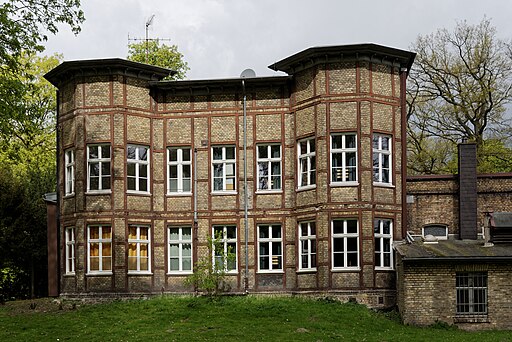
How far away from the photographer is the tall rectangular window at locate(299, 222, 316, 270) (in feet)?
114

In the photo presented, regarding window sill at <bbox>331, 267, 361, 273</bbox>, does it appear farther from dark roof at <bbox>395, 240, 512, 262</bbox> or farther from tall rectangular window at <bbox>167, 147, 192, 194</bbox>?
tall rectangular window at <bbox>167, 147, 192, 194</bbox>

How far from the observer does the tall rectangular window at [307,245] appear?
1373 inches

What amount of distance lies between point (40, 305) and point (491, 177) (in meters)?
18.8

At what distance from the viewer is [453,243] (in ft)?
110

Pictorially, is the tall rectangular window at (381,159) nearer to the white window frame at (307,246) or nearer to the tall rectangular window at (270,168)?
the white window frame at (307,246)

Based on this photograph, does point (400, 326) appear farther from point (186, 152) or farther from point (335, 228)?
point (186, 152)

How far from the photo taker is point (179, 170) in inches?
1460

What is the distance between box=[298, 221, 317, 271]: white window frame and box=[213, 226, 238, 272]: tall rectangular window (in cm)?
265

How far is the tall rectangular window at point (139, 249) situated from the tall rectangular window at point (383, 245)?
9.22 m

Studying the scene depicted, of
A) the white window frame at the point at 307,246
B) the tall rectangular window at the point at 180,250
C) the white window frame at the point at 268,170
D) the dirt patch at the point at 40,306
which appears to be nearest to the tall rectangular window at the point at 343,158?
the white window frame at the point at 307,246

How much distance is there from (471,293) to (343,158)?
6991mm

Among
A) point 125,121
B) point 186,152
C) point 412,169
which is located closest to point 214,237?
point 186,152

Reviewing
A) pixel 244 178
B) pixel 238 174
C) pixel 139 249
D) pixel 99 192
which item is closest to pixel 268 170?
pixel 244 178

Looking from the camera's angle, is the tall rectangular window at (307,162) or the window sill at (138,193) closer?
the tall rectangular window at (307,162)
